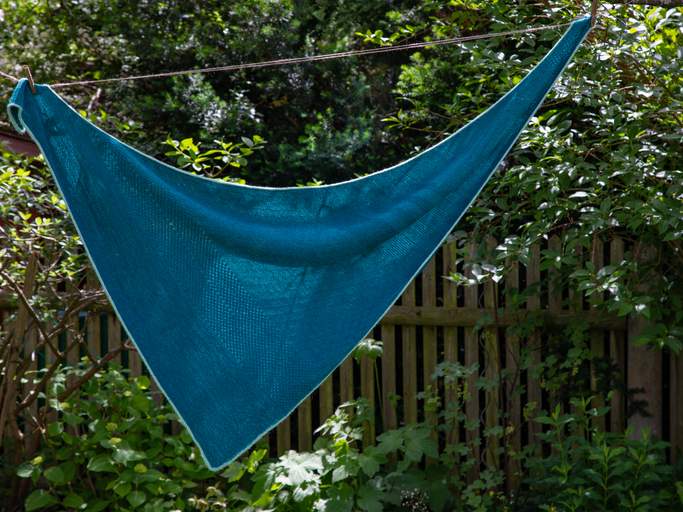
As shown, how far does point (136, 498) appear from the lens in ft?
7.88

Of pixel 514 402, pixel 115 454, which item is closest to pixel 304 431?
pixel 115 454

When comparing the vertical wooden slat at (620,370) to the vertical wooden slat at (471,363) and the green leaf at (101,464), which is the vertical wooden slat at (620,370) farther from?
the green leaf at (101,464)

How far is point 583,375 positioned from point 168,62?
2.84 meters

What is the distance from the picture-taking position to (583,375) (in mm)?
2588

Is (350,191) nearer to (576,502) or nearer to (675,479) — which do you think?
(576,502)

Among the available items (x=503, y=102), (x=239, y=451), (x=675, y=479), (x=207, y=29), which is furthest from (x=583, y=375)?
(x=207, y=29)

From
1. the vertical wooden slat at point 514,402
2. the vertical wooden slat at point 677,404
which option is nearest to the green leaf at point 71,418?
the vertical wooden slat at point 514,402

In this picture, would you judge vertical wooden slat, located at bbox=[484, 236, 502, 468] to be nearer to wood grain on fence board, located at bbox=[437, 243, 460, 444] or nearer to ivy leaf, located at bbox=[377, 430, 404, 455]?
wood grain on fence board, located at bbox=[437, 243, 460, 444]

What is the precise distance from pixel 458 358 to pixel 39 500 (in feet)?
6.09

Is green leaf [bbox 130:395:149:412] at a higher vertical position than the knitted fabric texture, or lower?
lower

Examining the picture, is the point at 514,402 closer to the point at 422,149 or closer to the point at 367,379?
the point at 367,379

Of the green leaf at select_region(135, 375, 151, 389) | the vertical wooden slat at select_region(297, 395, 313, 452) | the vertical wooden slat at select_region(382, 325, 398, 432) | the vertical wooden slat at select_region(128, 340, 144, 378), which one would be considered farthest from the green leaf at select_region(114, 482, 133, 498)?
the vertical wooden slat at select_region(382, 325, 398, 432)

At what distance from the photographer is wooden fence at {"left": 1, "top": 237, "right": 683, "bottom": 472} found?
2.54 meters

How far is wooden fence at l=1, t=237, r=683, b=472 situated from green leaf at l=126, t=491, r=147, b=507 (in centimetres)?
51
